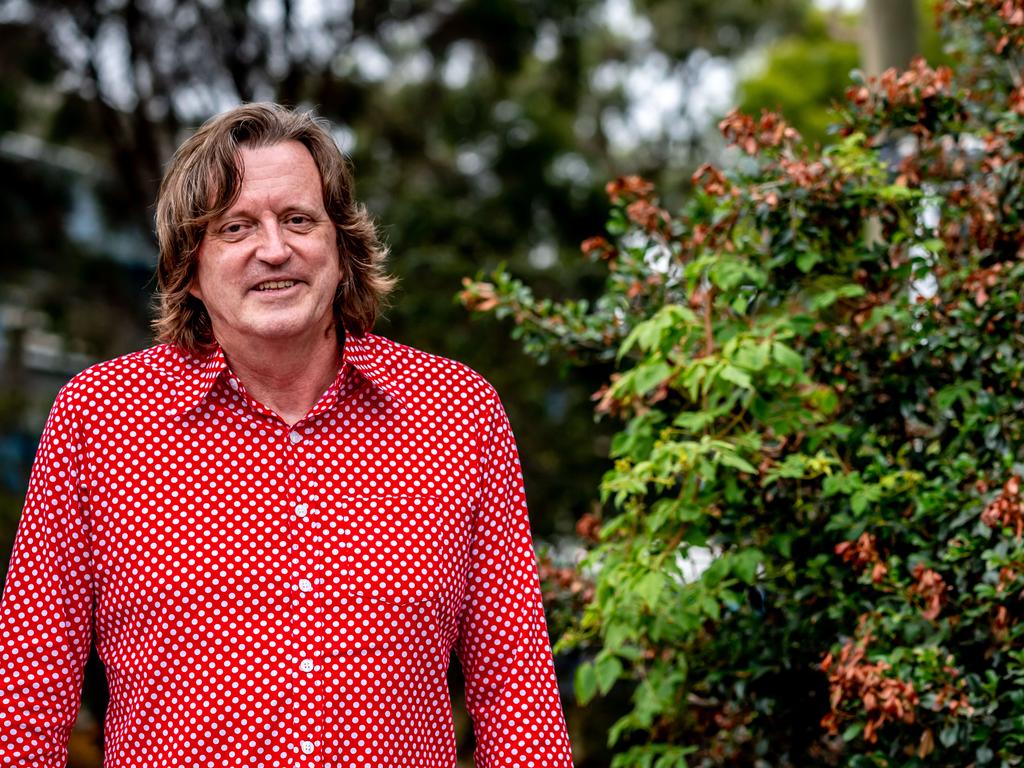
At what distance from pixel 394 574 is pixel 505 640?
10.5 inches

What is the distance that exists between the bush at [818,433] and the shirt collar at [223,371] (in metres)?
1.11

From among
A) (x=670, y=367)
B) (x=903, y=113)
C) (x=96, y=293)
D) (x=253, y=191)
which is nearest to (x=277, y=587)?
(x=253, y=191)

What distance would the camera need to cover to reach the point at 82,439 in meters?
2.26

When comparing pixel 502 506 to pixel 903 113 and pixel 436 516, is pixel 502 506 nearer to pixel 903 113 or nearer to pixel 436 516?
pixel 436 516

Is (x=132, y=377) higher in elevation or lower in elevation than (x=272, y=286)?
lower

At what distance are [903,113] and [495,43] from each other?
32.6ft

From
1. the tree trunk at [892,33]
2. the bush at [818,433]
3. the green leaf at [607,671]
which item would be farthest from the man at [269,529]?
the tree trunk at [892,33]

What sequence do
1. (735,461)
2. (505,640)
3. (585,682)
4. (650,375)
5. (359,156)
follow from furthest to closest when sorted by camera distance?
1. (359,156)
2. (585,682)
3. (650,375)
4. (735,461)
5. (505,640)

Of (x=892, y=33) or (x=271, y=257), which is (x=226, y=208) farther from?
(x=892, y=33)

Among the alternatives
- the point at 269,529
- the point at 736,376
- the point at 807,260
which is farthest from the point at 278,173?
the point at 807,260

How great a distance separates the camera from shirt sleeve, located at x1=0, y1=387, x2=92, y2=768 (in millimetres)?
2223

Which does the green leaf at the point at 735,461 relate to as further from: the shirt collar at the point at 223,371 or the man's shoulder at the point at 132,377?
the man's shoulder at the point at 132,377

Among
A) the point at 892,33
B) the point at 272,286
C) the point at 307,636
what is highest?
the point at 892,33

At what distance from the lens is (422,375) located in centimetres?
244
